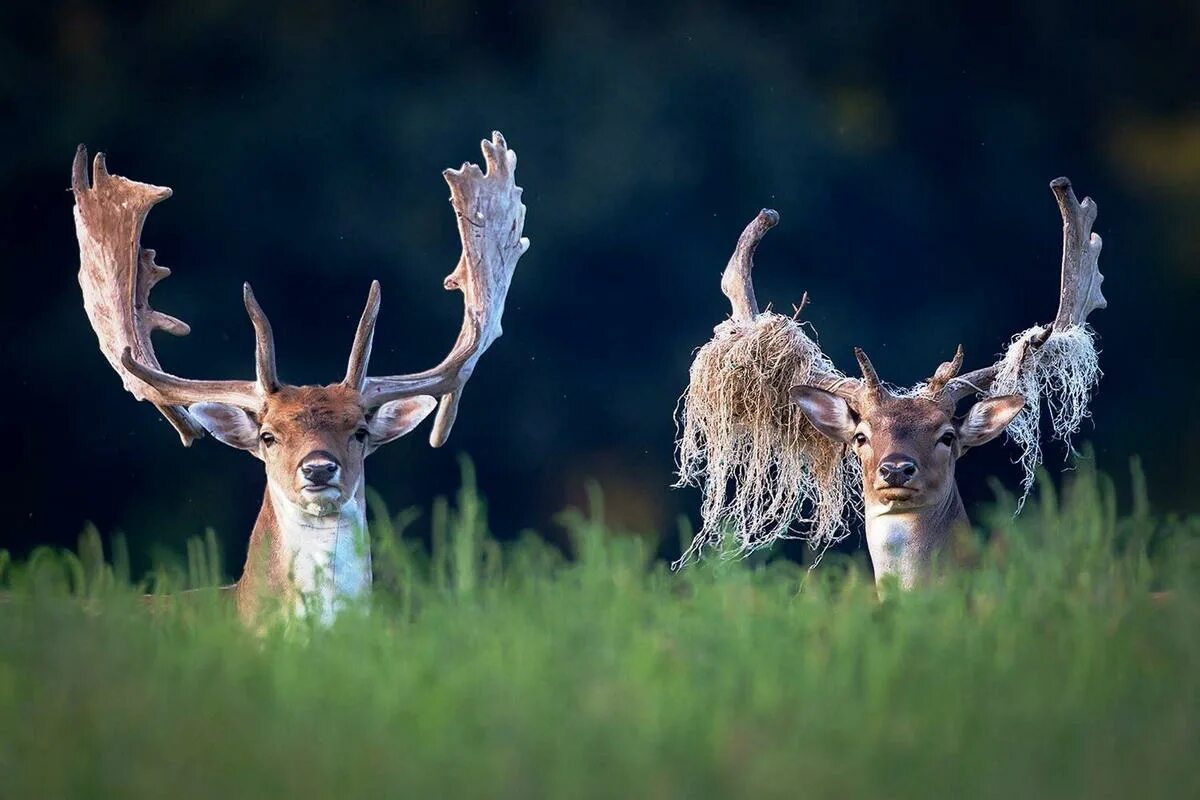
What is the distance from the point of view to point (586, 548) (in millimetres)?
3828

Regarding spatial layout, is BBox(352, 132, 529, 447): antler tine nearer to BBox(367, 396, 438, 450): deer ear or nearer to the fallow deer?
BBox(367, 396, 438, 450): deer ear

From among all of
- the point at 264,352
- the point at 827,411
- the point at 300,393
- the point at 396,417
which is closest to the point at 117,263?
the point at 264,352

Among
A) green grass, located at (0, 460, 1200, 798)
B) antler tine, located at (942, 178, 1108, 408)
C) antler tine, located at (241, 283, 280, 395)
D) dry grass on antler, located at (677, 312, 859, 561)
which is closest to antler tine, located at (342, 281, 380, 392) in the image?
antler tine, located at (241, 283, 280, 395)

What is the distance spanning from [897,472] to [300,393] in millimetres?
1666

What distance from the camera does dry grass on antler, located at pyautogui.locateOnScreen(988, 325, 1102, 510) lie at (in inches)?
256

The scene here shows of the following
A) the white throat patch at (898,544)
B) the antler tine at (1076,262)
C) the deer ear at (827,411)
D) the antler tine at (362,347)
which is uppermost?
the antler tine at (1076,262)

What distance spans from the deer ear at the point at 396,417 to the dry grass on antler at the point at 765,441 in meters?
1.03

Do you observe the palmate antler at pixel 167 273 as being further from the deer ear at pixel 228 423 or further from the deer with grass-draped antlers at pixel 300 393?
the deer ear at pixel 228 423

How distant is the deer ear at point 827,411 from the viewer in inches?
246

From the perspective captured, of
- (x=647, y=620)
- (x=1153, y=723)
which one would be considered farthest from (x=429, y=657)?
(x=1153, y=723)

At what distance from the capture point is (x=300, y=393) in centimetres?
575

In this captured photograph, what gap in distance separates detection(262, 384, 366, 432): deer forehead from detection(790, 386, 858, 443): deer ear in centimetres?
137

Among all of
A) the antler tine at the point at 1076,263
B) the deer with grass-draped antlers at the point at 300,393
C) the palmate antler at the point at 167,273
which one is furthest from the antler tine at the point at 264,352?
the antler tine at the point at 1076,263

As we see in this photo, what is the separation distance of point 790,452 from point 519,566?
2679mm
